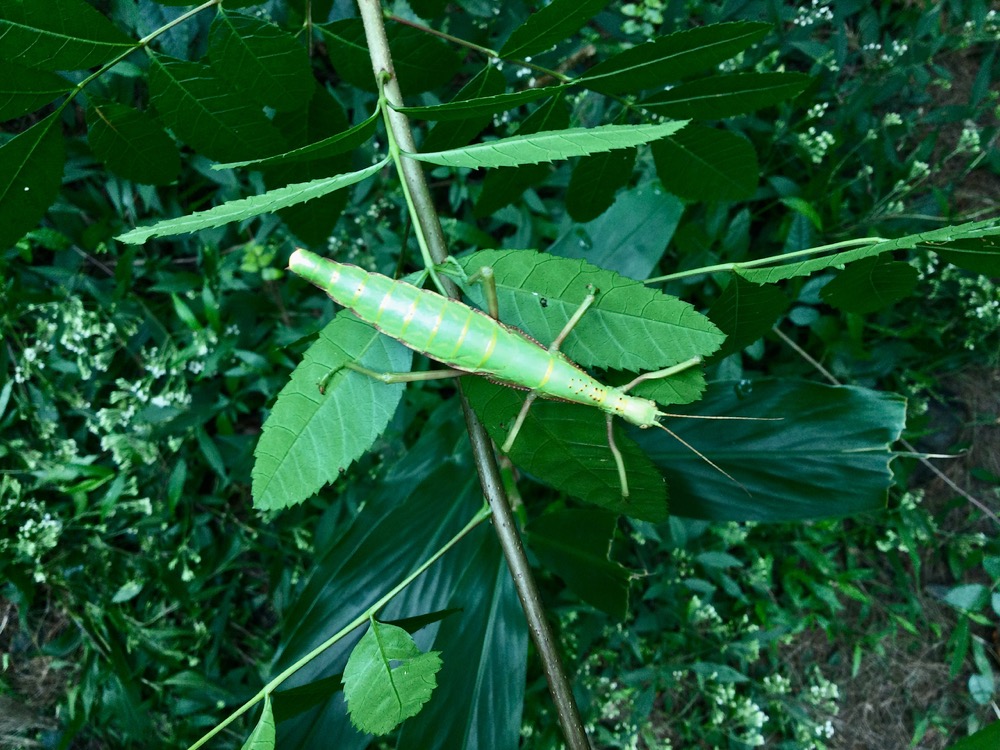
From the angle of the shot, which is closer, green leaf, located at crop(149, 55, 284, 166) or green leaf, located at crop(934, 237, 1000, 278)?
green leaf, located at crop(934, 237, 1000, 278)

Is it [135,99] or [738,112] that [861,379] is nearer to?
[738,112]

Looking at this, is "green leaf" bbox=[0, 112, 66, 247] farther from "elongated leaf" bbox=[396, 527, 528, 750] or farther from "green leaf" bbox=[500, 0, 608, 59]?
"elongated leaf" bbox=[396, 527, 528, 750]

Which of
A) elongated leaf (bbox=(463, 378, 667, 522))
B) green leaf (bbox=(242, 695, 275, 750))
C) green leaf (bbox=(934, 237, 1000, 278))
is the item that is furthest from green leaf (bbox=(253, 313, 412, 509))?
green leaf (bbox=(934, 237, 1000, 278))

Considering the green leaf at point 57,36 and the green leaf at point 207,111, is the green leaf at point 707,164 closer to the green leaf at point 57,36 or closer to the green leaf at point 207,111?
the green leaf at point 207,111

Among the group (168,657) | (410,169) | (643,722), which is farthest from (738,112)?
(168,657)

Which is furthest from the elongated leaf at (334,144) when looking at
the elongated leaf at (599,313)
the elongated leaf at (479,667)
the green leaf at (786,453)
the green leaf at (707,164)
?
the green leaf at (786,453)

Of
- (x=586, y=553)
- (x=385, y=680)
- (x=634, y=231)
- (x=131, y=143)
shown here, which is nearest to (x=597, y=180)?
(x=634, y=231)

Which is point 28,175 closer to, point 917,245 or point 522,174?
point 522,174
